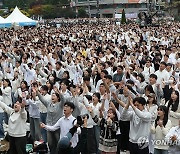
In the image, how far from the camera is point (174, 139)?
546 centimetres

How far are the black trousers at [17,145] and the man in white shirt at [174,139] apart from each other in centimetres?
238

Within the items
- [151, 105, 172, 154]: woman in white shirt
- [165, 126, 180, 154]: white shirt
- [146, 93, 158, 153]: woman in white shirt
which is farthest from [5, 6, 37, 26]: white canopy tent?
[165, 126, 180, 154]: white shirt


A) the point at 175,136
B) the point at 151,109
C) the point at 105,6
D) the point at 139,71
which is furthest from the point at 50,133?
the point at 105,6

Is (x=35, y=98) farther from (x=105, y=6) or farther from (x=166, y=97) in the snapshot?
(x=105, y=6)

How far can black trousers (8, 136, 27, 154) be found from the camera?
6.69m

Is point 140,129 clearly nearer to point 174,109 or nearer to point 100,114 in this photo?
point 100,114

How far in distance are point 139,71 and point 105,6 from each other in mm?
75779

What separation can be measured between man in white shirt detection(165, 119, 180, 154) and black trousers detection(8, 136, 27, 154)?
2385 millimetres

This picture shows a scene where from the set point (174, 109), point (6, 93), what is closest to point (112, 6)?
point (6, 93)

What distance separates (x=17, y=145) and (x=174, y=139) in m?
2.56

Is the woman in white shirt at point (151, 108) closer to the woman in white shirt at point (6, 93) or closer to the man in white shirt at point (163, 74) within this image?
the man in white shirt at point (163, 74)

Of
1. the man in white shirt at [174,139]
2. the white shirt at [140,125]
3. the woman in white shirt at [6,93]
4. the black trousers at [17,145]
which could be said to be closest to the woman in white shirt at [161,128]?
the white shirt at [140,125]

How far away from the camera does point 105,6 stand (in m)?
84.3

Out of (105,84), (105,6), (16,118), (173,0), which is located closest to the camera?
(16,118)
